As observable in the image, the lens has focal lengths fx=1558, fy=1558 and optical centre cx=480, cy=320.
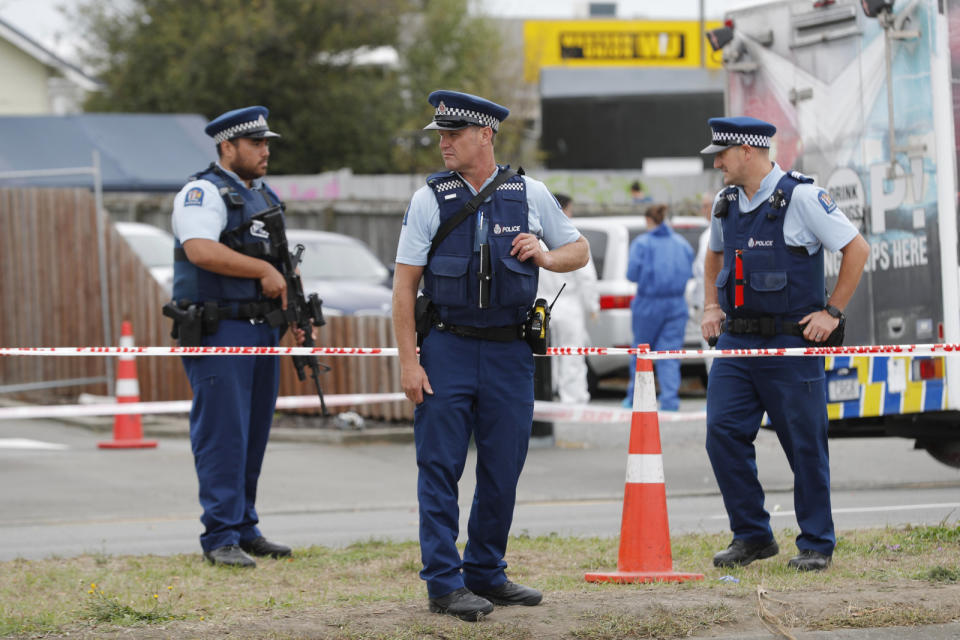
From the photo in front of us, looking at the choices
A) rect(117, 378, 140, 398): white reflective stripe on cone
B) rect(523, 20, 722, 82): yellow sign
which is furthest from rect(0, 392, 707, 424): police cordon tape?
rect(523, 20, 722, 82): yellow sign

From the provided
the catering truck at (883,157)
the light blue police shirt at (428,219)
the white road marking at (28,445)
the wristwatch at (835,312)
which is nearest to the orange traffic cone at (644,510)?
the wristwatch at (835,312)

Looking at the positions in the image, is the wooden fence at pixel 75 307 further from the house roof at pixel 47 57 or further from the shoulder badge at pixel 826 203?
the house roof at pixel 47 57

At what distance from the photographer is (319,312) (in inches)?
299

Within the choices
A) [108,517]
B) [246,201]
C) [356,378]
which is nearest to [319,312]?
[246,201]

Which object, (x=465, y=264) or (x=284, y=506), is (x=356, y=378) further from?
(x=465, y=264)

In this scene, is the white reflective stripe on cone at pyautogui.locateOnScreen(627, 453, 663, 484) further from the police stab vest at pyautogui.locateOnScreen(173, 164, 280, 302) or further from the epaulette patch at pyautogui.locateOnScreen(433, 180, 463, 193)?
the police stab vest at pyautogui.locateOnScreen(173, 164, 280, 302)

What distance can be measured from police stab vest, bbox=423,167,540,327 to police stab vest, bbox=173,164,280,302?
5.91ft

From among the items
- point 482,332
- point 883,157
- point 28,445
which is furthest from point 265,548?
point 28,445

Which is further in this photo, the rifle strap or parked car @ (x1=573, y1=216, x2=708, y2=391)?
parked car @ (x1=573, y1=216, x2=708, y2=391)

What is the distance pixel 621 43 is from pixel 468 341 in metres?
56.7

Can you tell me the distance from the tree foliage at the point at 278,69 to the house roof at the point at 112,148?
7736 mm

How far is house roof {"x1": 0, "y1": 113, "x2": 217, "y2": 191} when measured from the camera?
88.2 feet

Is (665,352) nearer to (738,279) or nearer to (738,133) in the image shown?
(738,279)

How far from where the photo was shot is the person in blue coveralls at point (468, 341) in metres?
5.60
